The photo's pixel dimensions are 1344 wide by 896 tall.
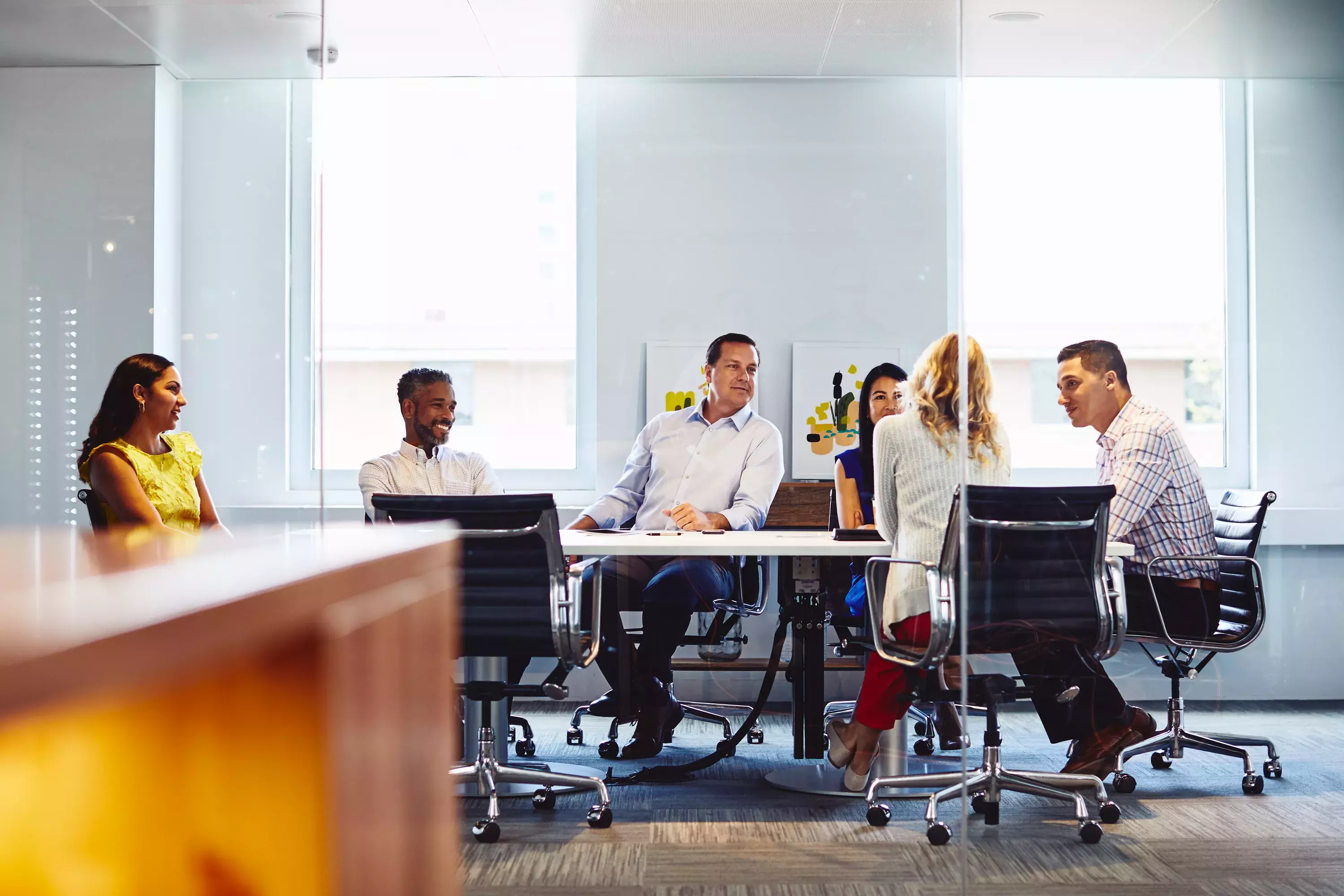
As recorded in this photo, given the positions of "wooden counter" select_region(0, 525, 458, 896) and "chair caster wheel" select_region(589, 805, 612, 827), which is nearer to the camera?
"wooden counter" select_region(0, 525, 458, 896)

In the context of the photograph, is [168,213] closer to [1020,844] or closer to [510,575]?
[510,575]

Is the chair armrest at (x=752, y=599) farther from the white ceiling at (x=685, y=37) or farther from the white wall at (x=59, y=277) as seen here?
the white wall at (x=59, y=277)

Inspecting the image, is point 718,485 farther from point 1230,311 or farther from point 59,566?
point 59,566

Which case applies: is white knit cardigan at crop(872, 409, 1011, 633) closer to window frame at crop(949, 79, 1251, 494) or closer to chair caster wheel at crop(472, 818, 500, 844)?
window frame at crop(949, 79, 1251, 494)

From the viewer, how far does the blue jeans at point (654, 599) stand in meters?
3.65

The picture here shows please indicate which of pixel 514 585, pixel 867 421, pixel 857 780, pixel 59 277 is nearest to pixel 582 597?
pixel 514 585

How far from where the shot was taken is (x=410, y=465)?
3.60 m

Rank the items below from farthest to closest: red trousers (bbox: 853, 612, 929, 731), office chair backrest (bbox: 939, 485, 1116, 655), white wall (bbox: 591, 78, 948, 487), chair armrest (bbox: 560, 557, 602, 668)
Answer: white wall (bbox: 591, 78, 948, 487)
chair armrest (bbox: 560, 557, 602, 668)
red trousers (bbox: 853, 612, 929, 731)
office chair backrest (bbox: 939, 485, 1116, 655)

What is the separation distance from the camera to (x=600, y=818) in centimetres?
323

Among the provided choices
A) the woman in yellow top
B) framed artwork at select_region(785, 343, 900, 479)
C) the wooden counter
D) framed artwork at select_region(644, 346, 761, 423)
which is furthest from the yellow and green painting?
the wooden counter

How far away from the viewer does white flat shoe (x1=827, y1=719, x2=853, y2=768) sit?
11.7 feet

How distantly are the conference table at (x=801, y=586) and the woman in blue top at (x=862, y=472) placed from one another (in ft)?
0.35

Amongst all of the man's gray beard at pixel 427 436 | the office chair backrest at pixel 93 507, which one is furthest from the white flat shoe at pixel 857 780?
the office chair backrest at pixel 93 507

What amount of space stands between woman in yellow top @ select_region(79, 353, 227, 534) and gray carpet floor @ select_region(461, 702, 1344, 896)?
1.14 m
